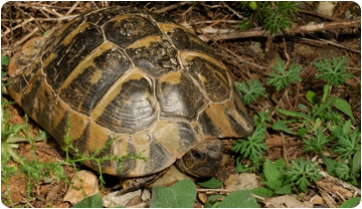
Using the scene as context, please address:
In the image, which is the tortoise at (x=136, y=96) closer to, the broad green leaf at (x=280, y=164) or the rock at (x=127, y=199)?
the rock at (x=127, y=199)

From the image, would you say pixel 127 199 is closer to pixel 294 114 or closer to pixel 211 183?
pixel 211 183

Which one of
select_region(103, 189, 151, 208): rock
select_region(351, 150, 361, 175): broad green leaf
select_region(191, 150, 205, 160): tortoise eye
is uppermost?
select_region(351, 150, 361, 175): broad green leaf

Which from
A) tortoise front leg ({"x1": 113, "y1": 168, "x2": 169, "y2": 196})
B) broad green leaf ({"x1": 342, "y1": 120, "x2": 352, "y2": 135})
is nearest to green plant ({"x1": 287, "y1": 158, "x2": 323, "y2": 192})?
broad green leaf ({"x1": 342, "y1": 120, "x2": 352, "y2": 135})

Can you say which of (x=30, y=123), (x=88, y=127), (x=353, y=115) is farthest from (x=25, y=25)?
(x=353, y=115)

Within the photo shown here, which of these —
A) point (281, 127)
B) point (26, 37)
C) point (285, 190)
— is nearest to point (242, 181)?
point (285, 190)

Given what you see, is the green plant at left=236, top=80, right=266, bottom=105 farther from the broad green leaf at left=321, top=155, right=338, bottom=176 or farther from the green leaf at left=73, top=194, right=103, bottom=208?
the green leaf at left=73, top=194, right=103, bottom=208
